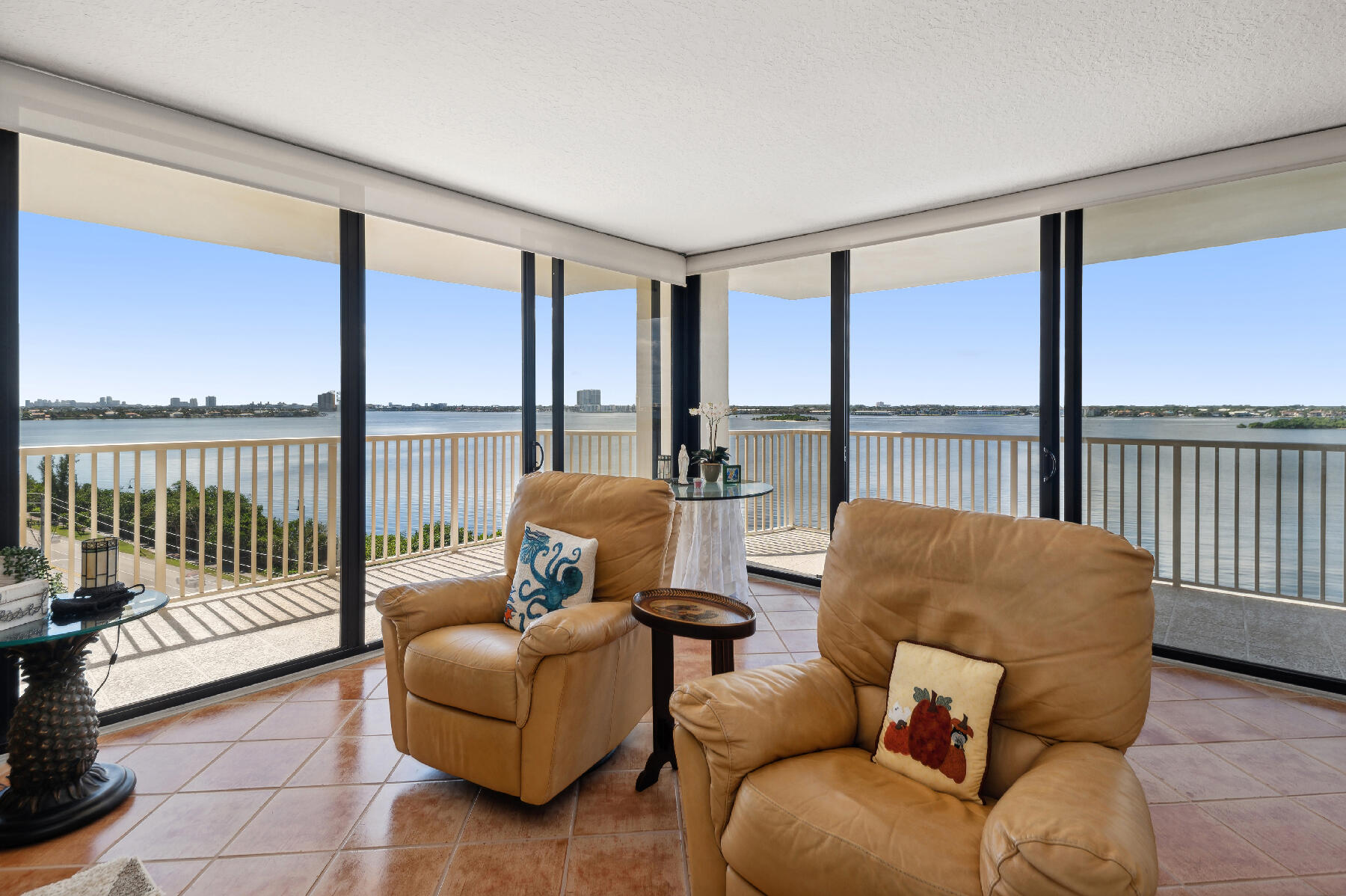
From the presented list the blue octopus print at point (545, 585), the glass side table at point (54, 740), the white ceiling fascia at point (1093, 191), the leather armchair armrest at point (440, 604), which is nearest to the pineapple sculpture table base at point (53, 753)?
the glass side table at point (54, 740)

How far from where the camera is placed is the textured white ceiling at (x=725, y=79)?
188cm

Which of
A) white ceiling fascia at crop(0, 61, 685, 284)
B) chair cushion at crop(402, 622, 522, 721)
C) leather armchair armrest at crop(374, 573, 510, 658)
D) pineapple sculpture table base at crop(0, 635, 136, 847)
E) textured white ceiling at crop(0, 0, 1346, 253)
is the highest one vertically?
textured white ceiling at crop(0, 0, 1346, 253)

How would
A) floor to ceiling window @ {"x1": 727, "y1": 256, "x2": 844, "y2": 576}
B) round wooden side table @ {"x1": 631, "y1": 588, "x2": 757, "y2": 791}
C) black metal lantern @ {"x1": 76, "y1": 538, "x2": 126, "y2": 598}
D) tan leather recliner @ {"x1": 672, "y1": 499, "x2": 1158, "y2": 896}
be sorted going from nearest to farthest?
tan leather recliner @ {"x1": 672, "y1": 499, "x2": 1158, "y2": 896} → round wooden side table @ {"x1": 631, "y1": 588, "x2": 757, "y2": 791} → black metal lantern @ {"x1": 76, "y1": 538, "x2": 126, "y2": 598} → floor to ceiling window @ {"x1": 727, "y1": 256, "x2": 844, "y2": 576}

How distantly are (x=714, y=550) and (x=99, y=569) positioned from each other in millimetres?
2878

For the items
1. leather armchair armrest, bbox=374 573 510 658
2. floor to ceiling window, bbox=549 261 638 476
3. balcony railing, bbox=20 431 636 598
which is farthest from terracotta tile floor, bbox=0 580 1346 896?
floor to ceiling window, bbox=549 261 638 476

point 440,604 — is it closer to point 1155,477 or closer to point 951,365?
point 951,365

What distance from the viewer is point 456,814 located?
1.98 m

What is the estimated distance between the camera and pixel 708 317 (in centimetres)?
506

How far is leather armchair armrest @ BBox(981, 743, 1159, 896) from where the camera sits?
96cm

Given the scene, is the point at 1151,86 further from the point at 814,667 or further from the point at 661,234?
the point at 661,234

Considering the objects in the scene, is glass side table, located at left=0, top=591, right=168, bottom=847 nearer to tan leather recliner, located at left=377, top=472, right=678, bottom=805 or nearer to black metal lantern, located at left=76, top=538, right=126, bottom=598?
black metal lantern, located at left=76, top=538, right=126, bottom=598

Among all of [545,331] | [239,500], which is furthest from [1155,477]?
[239,500]

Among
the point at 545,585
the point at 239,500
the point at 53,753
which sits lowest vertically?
the point at 53,753

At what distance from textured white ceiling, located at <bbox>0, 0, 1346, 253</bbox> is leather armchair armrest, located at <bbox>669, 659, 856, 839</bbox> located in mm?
1874
